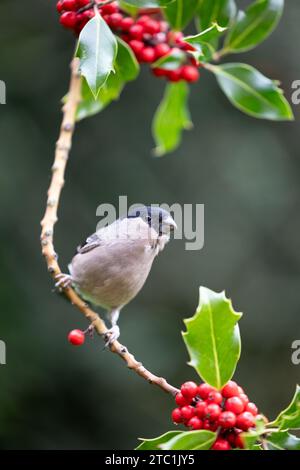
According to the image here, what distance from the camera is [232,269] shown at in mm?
6758

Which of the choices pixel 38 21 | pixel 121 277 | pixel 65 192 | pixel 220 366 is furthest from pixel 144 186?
pixel 220 366

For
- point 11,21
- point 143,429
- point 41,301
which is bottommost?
point 143,429

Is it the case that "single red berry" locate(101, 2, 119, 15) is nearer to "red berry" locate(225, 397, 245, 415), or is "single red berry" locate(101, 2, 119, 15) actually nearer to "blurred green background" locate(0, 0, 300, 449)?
"red berry" locate(225, 397, 245, 415)

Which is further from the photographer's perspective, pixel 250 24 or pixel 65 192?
pixel 65 192

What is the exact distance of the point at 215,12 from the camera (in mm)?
3133

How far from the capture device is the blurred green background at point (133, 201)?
19.2ft

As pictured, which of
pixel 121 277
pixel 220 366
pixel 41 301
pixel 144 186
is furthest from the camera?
pixel 144 186

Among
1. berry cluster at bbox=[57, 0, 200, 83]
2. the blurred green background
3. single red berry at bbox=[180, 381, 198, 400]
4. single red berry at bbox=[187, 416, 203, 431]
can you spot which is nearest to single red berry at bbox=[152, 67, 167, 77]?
berry cluster at bbox=[57, 0, 200, 83]

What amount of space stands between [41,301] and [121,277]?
2421 millimetres

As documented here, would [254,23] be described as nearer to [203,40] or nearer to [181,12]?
[181,12]

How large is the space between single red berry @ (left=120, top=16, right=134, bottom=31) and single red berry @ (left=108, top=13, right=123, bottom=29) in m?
0.02

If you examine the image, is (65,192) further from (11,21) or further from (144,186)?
(11,21)

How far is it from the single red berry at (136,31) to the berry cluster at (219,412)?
188 cm

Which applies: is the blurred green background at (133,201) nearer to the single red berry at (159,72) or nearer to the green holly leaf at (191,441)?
the single red berry at (159,72)
